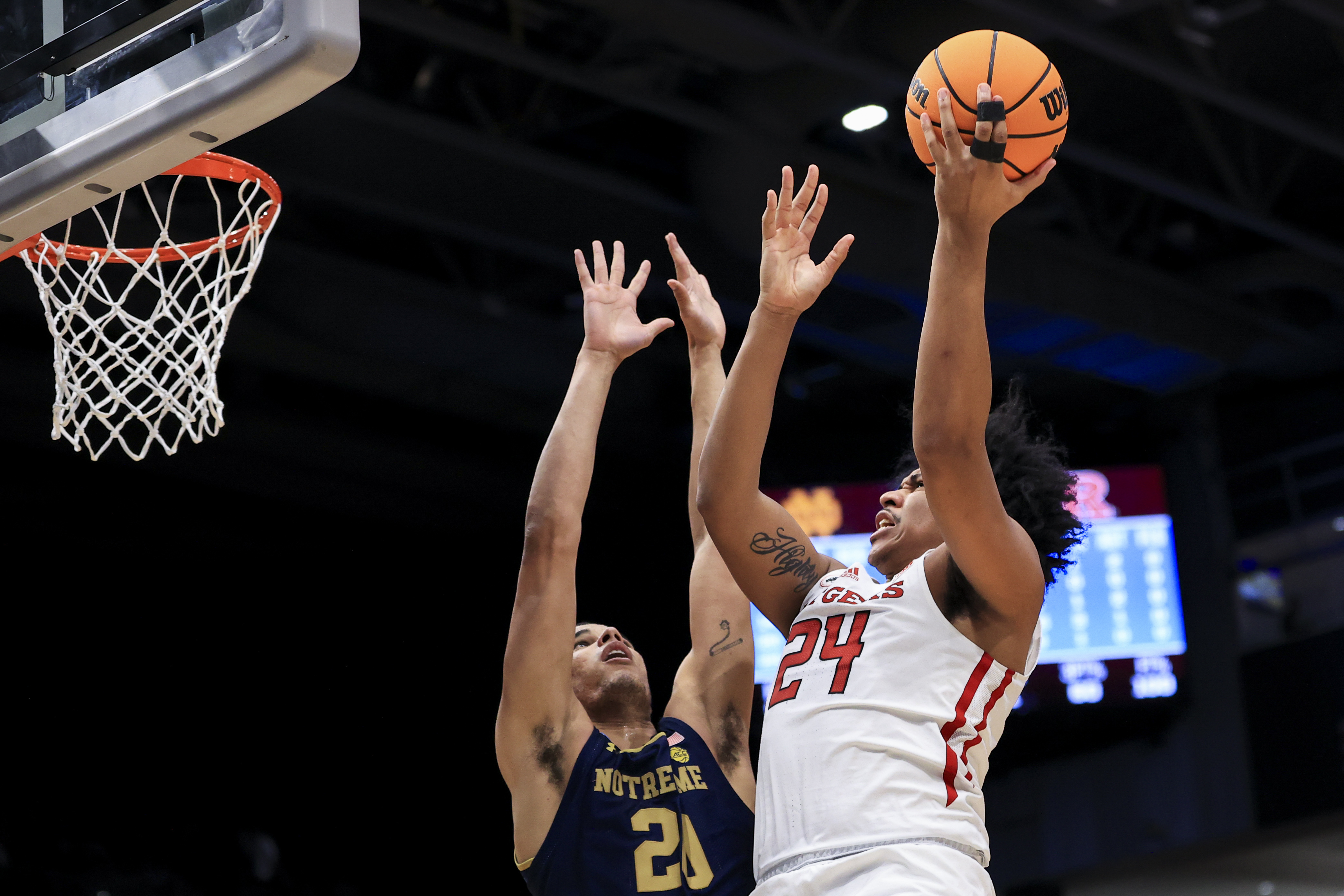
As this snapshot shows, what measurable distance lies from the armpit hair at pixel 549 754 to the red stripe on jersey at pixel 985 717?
91cm

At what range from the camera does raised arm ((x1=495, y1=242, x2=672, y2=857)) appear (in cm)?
311

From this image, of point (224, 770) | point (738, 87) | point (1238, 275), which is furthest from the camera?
point (1238, 275)

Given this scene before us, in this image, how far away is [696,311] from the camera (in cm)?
348

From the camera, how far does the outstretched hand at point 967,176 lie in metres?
2.23

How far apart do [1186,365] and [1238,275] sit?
2.09 ft

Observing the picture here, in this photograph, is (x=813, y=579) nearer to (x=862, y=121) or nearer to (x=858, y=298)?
(x=862, y=121)

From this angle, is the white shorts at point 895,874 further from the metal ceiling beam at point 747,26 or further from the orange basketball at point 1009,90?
the metal ceiling beam at point 747,26

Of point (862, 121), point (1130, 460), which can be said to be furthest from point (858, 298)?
point (1130, 460)

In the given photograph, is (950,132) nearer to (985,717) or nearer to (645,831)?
(985,717)

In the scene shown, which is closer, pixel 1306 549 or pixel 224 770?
pixel 224 770

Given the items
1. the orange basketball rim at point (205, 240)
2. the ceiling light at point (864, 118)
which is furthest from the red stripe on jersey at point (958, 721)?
the ceiling light at point (864, 118)

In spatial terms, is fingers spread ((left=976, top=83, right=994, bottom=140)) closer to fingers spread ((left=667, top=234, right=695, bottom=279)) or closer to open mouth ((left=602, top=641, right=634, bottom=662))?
fingers spread ((left=667, top=234, right=695, bottom=279))

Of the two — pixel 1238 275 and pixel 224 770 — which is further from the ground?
pixel 1238 275

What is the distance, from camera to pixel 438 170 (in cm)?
756
